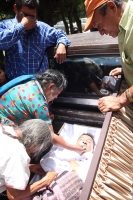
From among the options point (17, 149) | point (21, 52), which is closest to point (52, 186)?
point (17, 149)

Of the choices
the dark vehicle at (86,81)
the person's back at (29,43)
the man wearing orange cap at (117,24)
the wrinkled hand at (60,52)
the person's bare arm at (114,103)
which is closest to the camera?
the man wearing orange cap at (117,24)

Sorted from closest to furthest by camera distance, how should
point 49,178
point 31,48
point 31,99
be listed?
1. point 49,178
2. point 31,99
3. point 31,48

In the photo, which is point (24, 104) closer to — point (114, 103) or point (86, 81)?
point (114, 103)

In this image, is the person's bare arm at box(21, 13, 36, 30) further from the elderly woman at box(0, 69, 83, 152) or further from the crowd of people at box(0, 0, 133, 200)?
the elderly woman at box(0, 69, 83, 152)

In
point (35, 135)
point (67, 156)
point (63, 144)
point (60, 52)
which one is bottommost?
point (67, 156)

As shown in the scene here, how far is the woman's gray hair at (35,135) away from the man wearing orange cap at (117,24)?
49cm

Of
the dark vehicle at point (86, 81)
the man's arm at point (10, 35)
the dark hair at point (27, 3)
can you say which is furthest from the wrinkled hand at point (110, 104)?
the dark hair at point (27, 3)

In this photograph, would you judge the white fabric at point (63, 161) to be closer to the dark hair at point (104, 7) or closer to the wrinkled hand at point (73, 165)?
the wrinkled hand at point (73, 165)

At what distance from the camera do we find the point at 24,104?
78.6 inches

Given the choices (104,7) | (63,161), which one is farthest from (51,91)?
(104,7)

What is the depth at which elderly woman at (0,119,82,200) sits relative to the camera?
1.50m

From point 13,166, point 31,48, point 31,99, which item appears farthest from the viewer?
point 31,48

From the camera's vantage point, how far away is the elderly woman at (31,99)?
198cm

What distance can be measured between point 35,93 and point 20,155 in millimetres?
634
